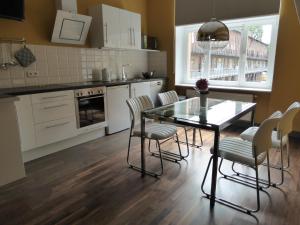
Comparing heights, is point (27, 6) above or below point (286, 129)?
above

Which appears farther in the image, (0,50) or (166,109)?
(0,50)

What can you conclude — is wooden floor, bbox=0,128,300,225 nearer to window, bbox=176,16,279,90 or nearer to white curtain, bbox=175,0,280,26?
window, bbox=176,16,279,90

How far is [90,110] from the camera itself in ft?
11.1

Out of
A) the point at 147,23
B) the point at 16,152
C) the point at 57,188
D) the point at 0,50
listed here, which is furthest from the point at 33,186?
the point at 147,23

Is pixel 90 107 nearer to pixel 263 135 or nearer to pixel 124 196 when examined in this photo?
pixel 124 196

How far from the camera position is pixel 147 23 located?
16.2 feet

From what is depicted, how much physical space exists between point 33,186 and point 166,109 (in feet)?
5.10

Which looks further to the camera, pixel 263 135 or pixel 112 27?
pixel 112 27

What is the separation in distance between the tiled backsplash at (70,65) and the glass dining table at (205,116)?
185cm

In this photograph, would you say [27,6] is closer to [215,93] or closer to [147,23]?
[147,23]

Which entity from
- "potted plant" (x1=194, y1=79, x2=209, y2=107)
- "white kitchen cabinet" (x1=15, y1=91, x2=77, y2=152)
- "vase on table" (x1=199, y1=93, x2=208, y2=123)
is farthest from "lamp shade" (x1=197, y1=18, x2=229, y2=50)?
"white kitchen cabinet" (x1=15, y1=91, x2=77, y2=152)

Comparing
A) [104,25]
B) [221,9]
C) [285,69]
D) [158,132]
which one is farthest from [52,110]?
[285,69]

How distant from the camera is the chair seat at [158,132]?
2.40m

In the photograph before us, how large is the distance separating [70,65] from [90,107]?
795 mm
